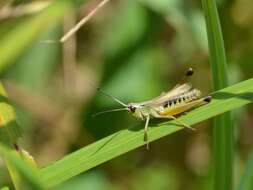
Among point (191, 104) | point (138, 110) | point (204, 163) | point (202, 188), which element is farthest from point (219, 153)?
point (204, 163)

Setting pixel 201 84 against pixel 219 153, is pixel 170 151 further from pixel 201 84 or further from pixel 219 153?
pixel 219 153

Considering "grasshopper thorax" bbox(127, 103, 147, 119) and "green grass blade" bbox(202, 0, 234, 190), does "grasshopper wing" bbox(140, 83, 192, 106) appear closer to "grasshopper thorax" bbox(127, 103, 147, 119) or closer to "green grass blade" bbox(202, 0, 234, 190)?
"grasshopper thorax" bbox(127, 103, 147, 119)

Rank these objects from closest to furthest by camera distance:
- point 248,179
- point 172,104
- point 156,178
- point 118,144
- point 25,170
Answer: point 25,170 → point 248,179 → point 118,144 → point 172,104 → point 156,178

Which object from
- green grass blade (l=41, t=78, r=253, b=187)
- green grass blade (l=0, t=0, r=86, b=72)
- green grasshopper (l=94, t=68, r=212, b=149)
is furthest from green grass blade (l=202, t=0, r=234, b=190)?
green grass blade (l=0, t=0, r=86, b=72)

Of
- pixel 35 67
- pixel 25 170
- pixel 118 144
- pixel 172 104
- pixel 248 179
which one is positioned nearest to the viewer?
pixel 25 170

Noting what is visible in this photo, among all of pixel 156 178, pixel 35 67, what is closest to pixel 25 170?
pixel 156 178

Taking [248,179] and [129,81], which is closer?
[248,179]

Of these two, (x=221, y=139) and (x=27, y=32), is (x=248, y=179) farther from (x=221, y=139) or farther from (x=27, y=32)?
(x=27, y=32)
